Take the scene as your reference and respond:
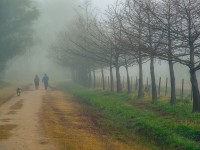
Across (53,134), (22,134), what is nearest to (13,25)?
(22,134)

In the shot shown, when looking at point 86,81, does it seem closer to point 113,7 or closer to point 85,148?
point 113,7

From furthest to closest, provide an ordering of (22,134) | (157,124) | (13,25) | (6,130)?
(13,25) < (157,124) < (6,130) < (22,134)

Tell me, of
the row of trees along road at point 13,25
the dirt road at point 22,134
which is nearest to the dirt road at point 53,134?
the dirt road at point 22,134

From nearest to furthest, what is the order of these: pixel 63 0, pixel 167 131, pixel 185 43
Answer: pixel 167 131, pixel 185 43, pixel 63 0

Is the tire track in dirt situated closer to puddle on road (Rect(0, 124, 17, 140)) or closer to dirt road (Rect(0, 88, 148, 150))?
dirt road (Rect(0, 88, 148, 150))

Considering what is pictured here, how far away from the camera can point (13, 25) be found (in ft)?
166

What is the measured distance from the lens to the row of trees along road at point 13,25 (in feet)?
159

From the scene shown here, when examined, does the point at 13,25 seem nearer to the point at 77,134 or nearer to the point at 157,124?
the point at 157,124

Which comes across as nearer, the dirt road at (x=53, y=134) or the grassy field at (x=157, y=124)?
the dirt road at (x=53, y=134)

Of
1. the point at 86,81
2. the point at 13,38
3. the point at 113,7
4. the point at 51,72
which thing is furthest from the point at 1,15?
the point at 51,72

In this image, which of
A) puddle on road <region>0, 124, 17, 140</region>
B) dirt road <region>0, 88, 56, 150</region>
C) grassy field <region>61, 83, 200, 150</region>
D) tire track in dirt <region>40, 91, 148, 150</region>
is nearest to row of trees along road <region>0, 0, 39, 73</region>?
grassy field <region>61, 83, 200, 150</region>

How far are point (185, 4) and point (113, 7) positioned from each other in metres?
12.9

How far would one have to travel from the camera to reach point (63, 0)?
86188 mm

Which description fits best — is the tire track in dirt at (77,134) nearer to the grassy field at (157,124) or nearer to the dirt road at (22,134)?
the dirt road at (22,134)
